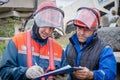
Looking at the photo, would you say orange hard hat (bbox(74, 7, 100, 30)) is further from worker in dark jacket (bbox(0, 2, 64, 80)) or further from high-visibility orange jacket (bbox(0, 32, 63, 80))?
high-visibility orange jacket (bbox(0, 32, 63, 80))

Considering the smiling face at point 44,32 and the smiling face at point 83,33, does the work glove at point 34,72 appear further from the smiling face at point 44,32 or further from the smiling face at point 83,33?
the smiling face at point 83,33

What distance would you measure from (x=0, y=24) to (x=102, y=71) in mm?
12927

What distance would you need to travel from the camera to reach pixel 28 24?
5.21 metres

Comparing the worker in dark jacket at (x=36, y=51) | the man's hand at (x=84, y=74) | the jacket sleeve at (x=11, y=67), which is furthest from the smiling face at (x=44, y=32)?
the man's hand at (x=84, y=74)

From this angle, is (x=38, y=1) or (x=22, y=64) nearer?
(x=22, y=64)

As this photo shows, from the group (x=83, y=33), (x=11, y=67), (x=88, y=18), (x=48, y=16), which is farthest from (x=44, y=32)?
(x=88, y=18)

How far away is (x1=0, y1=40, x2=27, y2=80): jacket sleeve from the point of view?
11.2 ft

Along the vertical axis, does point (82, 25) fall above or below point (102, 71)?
above

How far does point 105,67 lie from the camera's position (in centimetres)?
387

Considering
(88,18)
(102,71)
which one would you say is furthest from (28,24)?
(102,71)

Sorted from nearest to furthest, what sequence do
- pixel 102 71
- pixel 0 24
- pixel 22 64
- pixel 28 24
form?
pixel 22 64, pixel 102 71, pixel 28 24, pixel 0 24

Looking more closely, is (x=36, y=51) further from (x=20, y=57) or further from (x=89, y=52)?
(x=89, y=52)

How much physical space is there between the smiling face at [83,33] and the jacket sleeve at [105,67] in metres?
0.23

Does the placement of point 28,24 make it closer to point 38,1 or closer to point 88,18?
point 88,18
